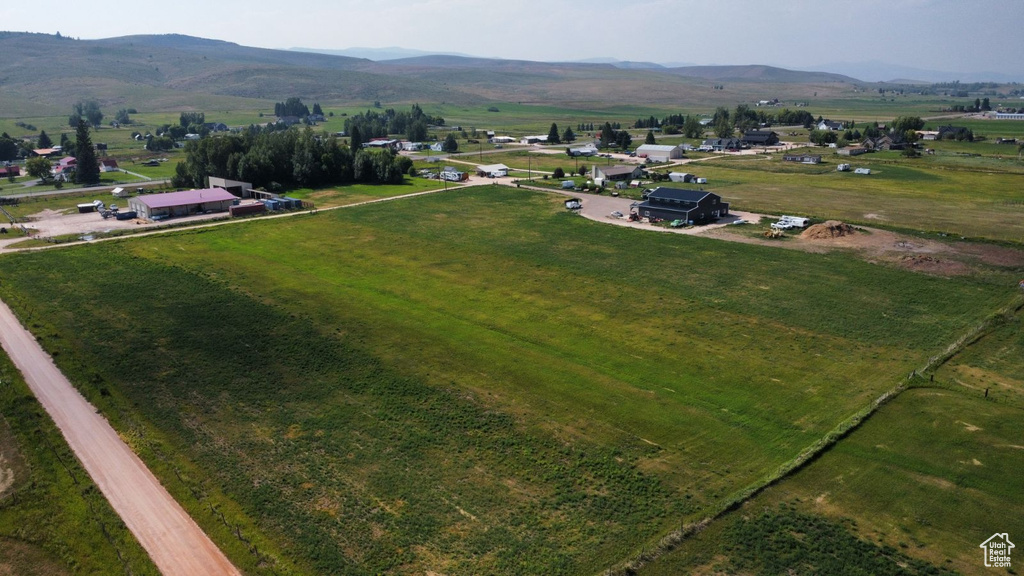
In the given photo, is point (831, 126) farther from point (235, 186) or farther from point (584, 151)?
point (235, 186)

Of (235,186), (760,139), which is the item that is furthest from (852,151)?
(235,186)

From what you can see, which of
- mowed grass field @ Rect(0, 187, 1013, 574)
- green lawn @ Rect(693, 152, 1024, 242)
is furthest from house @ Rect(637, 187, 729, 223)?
mowed grass field @ Rect(0, 187, 1013, 574)

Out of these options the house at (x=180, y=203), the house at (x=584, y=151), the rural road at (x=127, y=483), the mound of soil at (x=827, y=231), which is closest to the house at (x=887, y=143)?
the house at (x=584, y=151)

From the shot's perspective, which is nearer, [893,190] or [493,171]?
[893,190]

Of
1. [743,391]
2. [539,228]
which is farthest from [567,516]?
[539,228]

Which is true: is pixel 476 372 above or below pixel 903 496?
above

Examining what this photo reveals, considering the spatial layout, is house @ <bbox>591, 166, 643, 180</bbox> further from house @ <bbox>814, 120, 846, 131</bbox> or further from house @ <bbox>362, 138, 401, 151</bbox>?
house @ <bbox>814, 120, 846, 131</bbox>

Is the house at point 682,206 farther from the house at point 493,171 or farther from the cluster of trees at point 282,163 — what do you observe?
the cluster of trees at point 282,163
